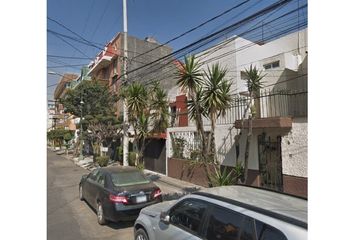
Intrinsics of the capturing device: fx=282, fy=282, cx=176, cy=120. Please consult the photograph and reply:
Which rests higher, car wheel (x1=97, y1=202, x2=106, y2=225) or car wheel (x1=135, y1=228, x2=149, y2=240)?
car wheel (x1=135, y1=228, x2=149, y2=240)

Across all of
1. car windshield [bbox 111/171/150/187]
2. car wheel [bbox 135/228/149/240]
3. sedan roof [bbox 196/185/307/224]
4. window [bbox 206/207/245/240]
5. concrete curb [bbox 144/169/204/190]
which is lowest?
concrete curb [bbox 144/169/204/190]

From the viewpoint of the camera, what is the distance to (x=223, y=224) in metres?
3.53

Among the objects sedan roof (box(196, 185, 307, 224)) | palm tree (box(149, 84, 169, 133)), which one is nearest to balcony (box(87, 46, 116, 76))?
palm tree (box(149, 84, 169, 133))

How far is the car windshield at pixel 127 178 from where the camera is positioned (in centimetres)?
762

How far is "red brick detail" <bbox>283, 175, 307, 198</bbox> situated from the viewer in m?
8.02

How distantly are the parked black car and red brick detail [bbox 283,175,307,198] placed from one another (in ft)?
12.7

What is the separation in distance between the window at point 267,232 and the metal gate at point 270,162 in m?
6.61

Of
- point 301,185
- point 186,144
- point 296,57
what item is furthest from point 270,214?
point 296,57

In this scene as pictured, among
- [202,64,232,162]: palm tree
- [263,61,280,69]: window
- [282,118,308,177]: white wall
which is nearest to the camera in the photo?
[282,118,308,177]: white wall

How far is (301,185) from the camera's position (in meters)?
8.12

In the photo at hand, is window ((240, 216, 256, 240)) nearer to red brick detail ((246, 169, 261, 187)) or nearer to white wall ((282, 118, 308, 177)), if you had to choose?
white wall ((282, 118, 308, 177))

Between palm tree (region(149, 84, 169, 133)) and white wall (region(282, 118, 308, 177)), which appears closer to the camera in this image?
white wall (region(282, 118, 308, 177))
